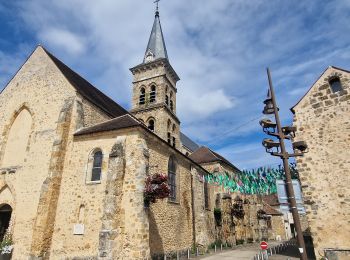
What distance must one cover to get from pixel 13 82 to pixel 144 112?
42.3 feet

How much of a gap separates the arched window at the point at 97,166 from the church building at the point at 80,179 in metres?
0.05

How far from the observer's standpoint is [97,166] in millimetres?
13422

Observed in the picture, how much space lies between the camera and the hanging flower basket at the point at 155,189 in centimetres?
1180

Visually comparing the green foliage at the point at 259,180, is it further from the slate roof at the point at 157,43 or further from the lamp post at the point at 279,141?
the slate roof at the point at 157,43

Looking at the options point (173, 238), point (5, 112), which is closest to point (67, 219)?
point (173, 238)

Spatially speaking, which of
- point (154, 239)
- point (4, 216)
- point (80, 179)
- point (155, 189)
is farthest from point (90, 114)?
point (154, 239)

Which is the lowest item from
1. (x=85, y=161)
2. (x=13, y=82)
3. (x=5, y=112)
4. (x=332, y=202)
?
(x=332, y=202)

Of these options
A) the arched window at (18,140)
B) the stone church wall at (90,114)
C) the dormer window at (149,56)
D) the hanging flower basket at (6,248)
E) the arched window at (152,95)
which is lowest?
the hanging flower basket at (6,248)

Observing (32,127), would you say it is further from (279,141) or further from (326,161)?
(326,161)

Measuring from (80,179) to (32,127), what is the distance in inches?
209

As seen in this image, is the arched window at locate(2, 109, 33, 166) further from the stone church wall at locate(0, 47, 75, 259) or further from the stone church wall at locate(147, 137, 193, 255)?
the stone church wall at locate(147, 137, 193, 255)

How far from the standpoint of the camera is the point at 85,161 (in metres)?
13.7

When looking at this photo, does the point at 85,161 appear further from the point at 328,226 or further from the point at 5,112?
the point at 328,226

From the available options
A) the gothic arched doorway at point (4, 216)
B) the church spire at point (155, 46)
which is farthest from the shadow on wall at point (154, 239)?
the church spire at point (155, 46)
